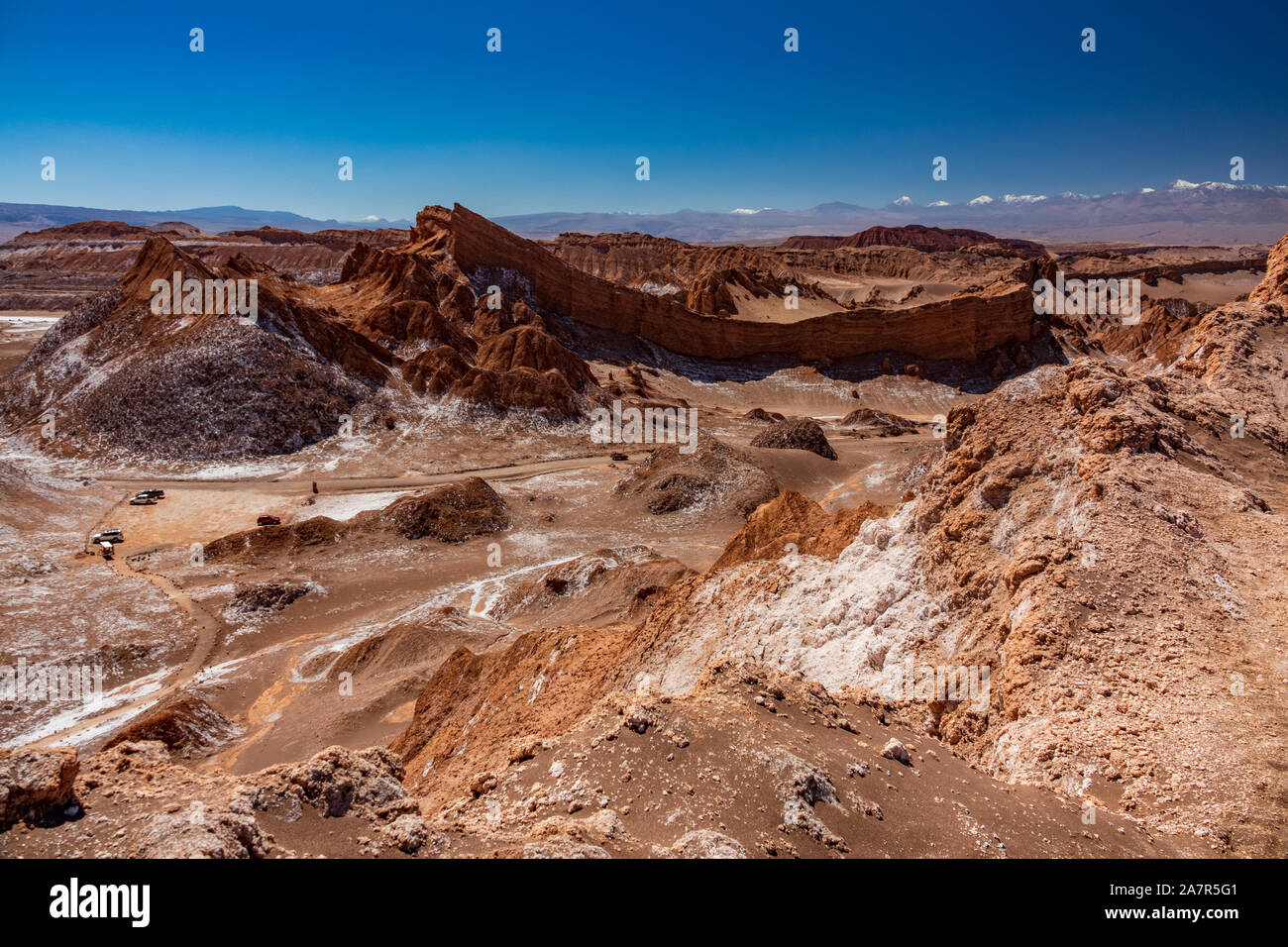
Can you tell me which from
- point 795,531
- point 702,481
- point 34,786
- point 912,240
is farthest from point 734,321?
point 912,240

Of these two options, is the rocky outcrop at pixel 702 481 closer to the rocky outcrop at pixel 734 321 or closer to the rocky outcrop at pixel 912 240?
the rocky outcrop at pixel 734 321

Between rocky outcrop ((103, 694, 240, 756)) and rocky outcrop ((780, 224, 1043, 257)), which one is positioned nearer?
rocky outcrop ((103, 694, 240, 756))

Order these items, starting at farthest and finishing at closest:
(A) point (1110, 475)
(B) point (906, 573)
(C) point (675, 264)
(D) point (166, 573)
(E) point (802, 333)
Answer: (C) point (675, 264) < (E) point (802, 333) < (D) point (166, 573) < (B) point (906, 573) < (A) point (1110, 475)

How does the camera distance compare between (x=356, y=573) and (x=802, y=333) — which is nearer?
(x=356, y=573)

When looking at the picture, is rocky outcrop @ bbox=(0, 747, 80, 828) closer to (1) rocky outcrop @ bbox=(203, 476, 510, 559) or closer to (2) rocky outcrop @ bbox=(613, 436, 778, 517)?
(1) rocky outcrop @ bbox=(203, 476, 510, 559)

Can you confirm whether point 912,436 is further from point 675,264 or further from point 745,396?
point 675,264

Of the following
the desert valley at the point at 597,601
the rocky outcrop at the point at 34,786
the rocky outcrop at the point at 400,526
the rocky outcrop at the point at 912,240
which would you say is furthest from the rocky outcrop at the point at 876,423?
the rocky outcrop at the point at 912,240

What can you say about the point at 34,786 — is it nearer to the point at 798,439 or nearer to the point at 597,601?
the point at 597,601

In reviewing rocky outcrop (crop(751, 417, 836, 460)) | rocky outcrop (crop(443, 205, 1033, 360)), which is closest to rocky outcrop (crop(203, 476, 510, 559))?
rocky outcrop (crop(751, 417, 836, 460))

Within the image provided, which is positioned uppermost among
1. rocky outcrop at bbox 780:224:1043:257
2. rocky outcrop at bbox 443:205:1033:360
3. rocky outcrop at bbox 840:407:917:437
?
rocky outcrop at bbox 780:224:1043:257
